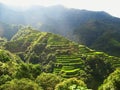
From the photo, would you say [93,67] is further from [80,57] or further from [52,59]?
[52,59]

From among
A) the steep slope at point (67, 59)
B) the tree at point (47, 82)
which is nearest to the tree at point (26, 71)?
the tree at point (47, 82)

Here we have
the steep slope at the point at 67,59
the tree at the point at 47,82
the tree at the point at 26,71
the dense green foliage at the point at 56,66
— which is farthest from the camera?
the steep slope at the point at 67,59

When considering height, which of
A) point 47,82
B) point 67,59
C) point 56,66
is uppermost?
point 47,82

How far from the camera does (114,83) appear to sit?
80812mm

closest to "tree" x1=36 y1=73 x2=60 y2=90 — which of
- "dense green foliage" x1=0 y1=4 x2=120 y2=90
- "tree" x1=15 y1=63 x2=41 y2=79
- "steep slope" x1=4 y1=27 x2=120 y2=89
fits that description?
"dense green foliage" x1=0 y1=4 x2=120 y2=90

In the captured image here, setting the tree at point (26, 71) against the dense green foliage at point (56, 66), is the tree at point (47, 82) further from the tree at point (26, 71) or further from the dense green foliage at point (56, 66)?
the tree at point (26, 71)

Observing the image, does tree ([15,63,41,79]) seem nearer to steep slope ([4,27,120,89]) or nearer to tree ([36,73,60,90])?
tree ([36,73,60,90])

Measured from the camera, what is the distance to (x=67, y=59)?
151m

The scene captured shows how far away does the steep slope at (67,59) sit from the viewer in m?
133

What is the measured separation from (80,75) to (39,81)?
42.3 meters

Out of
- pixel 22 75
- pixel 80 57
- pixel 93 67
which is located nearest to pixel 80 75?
pixel 93 67

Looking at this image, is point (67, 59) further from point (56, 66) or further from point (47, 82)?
point (47, 82)

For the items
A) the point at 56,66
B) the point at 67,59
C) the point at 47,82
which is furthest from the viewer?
the point at 67,59

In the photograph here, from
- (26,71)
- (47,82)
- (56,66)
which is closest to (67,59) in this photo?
(56,66)
